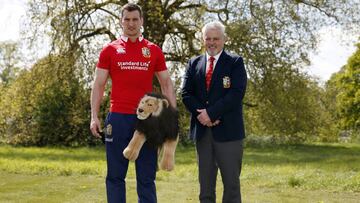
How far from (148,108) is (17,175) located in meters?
6.69

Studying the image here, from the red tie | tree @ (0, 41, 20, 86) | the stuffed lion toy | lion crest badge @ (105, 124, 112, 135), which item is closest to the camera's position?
the stuffed lion toy

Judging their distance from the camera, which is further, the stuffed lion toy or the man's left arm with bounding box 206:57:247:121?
the man's left arm with bounding box 206:57:247:121

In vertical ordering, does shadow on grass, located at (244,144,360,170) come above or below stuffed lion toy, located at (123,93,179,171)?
below

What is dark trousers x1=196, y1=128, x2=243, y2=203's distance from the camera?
5.32 m

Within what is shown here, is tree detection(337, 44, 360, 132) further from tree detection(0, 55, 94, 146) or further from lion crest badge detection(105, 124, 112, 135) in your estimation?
lion crest badge detection(105, 124, 112, 135)

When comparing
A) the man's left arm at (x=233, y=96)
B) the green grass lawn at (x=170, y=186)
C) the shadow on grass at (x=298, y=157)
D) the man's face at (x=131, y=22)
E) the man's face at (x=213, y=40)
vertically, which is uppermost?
the man's face at (x=131, y=22)

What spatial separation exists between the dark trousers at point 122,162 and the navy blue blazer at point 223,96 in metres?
0.64

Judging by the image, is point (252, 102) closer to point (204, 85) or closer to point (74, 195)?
point (74, 195)

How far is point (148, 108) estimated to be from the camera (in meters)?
4.79

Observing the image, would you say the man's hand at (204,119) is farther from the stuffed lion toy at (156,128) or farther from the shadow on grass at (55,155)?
the shadow on grass at (55,155)

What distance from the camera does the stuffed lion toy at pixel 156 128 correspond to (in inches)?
189

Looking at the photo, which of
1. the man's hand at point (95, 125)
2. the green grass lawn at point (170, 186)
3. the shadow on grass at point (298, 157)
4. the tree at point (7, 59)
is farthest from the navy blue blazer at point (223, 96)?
the tree at point (7, 59)

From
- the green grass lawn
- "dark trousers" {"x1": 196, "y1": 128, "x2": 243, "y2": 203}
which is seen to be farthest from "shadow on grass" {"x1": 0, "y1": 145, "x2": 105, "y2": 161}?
"dark trousers" {"x1": 196, "y1": 128, "x2": 243, "y2": 203}

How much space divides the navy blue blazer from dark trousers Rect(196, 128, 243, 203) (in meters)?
0.07
